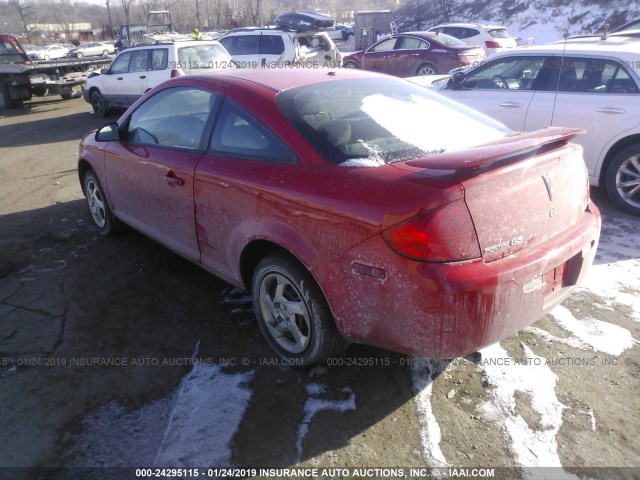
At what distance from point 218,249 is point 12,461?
59.6 inches

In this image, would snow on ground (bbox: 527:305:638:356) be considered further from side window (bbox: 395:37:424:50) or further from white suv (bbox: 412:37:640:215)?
side window (bbox: 395:37:424:50)

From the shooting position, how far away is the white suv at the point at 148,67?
10609 mm

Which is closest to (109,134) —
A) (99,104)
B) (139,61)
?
(139,61)

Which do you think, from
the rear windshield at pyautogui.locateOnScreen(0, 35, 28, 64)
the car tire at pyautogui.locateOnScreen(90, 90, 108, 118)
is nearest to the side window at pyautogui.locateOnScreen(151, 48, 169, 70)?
the car tire at pyautogui.locateOnScreen(90, 90, 108, 118)

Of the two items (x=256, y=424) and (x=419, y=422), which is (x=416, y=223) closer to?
(x=419, y=422)

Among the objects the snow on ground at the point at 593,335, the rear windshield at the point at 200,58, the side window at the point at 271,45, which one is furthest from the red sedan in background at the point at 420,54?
the snow on ground at the point at 593,335

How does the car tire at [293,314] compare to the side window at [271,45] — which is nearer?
the car tire at [293,314]

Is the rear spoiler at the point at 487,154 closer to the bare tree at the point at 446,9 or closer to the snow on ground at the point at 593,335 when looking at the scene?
the snow on ground at the point at 593,335

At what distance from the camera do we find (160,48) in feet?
35.4

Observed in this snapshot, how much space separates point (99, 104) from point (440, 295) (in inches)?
493

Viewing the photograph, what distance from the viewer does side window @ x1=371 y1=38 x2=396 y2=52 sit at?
14.1 meters

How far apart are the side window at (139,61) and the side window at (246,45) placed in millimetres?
2632

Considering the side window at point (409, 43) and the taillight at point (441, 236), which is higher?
the side window at point (409, 43)

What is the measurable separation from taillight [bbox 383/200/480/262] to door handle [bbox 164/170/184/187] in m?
1.77
